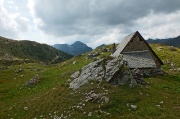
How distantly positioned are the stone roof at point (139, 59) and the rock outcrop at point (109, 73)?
1161cm

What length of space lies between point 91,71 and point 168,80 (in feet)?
50.2

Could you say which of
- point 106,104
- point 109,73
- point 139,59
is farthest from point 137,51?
point 106,104

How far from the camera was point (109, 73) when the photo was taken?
34.8m

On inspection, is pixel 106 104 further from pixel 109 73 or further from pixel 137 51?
pixel 137 51

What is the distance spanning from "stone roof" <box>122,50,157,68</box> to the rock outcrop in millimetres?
11610

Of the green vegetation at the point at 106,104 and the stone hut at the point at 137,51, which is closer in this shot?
the green vegetation at the point at 106,104

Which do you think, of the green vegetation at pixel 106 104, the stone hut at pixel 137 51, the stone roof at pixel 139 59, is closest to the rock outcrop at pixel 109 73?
the green vegetation at pixel 106 104

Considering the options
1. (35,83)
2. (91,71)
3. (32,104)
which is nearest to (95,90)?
(91,71)

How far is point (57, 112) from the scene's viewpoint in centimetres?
2828

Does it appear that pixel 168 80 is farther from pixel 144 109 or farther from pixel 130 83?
pixel 144 109

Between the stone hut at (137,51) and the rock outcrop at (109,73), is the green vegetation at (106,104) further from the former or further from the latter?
the stone hut at (137,51)

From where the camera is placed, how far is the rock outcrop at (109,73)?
33656mm

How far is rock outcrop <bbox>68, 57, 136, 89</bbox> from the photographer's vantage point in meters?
33.7

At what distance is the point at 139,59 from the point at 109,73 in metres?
18.3
